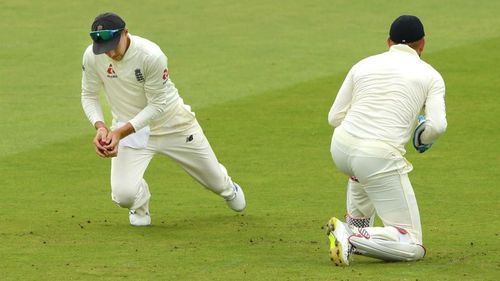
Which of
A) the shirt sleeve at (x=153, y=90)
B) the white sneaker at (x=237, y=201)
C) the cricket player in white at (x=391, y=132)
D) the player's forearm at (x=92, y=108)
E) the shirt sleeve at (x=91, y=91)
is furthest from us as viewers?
the white sneaker at (x=237, y=201)

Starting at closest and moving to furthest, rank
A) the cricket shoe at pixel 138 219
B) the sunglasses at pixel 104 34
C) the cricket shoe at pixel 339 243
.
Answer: the cricket shoe at pixel 339 243 < the sunglasses at pixel 104 34 < the cricket shoe at pixel 138 219

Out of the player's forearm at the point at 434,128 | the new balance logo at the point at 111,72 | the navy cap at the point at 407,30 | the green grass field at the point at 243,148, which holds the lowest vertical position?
the green grass field at the point at 243,148

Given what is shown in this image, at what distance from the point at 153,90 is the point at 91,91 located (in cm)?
61

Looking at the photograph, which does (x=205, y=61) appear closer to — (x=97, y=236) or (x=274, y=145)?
(x=274, y=145)

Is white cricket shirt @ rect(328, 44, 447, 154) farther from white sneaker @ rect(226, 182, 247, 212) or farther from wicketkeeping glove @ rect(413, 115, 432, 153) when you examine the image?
white sneaker @ rect(226, 182, 247, 212)

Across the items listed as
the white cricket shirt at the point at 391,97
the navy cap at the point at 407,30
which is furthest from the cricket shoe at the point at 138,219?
the navy cap at the point at 407,30

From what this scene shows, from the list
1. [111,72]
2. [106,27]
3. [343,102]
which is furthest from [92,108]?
[343,102]

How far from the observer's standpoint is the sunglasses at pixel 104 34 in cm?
1049

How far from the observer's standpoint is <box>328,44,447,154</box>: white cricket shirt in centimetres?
969

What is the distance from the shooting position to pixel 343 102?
9.94m

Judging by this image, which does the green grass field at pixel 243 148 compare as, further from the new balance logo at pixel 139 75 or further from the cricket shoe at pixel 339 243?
the new balance logo at pixel 139 75

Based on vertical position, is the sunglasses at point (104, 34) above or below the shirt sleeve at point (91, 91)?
above

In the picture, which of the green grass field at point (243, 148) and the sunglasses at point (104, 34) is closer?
the green grass field at point (243, 148)

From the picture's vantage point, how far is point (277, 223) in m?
11.4
